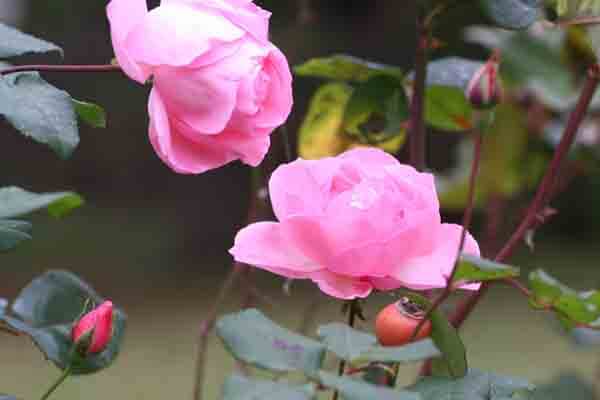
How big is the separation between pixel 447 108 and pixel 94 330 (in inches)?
11.3

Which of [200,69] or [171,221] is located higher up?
[200,69]

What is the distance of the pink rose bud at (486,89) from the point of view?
0.37 meters

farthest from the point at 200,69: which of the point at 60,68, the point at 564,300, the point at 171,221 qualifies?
the point at 171,221

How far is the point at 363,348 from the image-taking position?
28 centimetres

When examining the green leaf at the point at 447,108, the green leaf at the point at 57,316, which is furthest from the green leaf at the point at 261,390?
the green leaf at the point at 447,108

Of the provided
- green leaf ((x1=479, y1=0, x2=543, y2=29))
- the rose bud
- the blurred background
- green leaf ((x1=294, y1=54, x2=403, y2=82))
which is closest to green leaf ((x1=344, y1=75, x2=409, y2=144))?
green leaf ((x1=294, y1=54, x2=403, y2=82))

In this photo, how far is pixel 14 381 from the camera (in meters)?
1.49

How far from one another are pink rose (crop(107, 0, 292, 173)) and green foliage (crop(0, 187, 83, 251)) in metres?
0.07

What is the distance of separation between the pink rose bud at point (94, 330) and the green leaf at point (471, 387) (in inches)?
3.9

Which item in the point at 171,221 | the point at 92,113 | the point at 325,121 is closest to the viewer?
the point at 92,113

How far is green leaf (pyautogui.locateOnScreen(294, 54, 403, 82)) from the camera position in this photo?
539 millimetres

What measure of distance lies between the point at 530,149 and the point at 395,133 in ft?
1.57

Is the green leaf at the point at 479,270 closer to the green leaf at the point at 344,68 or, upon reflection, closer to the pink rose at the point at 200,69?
the pink rose at the point at 200,69

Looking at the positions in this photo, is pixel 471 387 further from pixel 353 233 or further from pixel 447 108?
pixel 447 108
